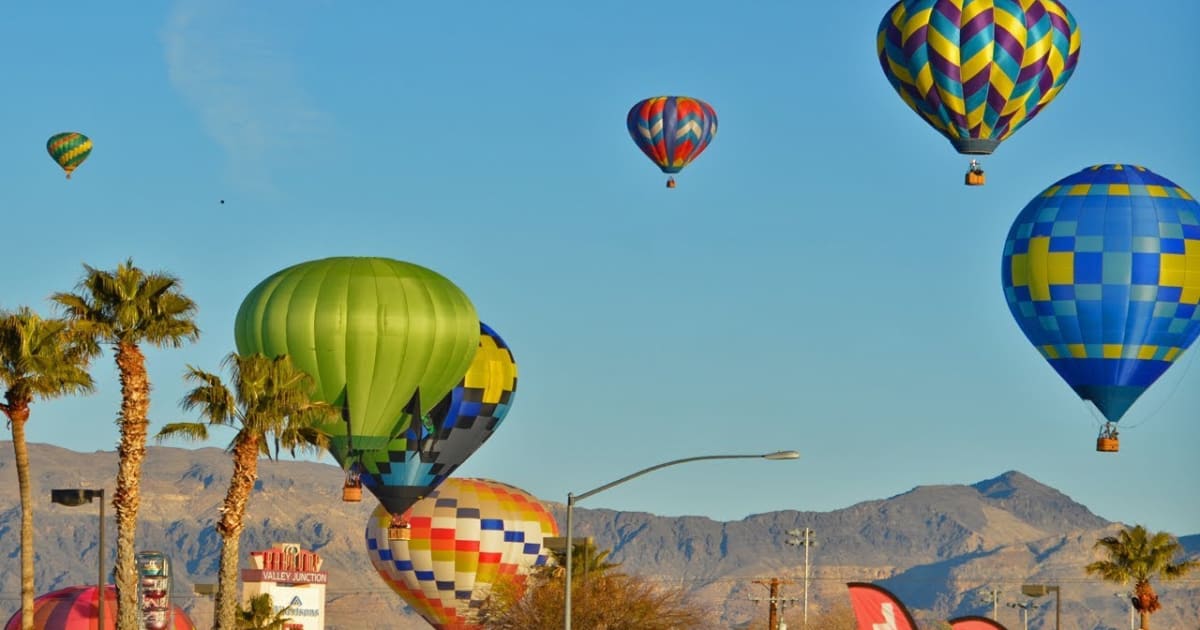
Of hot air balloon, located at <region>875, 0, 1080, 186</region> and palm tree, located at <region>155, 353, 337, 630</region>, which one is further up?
hot air balloon, located at <region>875, 0, 1080, 186</region>

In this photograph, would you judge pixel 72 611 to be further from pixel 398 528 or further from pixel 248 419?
pixel 248 419

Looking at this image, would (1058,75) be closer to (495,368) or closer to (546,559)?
(495,368)

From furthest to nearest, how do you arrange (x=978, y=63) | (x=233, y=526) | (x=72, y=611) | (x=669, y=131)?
(x=669, y=131) < (x=72, y=611) < (x=978, y=63) < (x=233, y=526)

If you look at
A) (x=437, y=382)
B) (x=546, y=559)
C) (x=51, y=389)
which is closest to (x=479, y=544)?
(x=546, y=559)

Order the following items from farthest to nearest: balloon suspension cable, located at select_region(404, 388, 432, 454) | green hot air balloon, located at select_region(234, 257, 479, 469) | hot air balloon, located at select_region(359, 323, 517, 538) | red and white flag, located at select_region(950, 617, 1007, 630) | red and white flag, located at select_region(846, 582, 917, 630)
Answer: hot air balloon, located at select_region(359, 323, 517, 538)
balloon suspension cable, located at select_region(404, 388, 432, 454)
green hot air balloon, located at select_region(234, 257, 479, 469)
red and white flag, located at select_region(950, 617, 1007, 630)
red and white flag, located at select_region(846, 582, 917, 630)

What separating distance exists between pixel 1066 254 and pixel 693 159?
3690 cm

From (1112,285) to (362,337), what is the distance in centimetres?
3090

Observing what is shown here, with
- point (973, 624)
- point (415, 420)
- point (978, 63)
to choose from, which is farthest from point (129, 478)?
point (978, 63)

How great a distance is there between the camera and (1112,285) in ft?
307

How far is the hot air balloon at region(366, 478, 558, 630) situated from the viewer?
132875 millimetres

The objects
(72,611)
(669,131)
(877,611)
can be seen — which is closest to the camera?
(877,611)

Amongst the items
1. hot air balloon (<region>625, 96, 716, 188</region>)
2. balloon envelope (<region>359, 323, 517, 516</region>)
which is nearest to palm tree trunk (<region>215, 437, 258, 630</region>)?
balloon envelope (<region>359, 323, 517, 516</region>)

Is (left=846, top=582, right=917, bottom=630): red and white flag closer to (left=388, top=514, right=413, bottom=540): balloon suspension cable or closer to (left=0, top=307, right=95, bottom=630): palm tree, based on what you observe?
(left=0, top=307, right=95, bottom=630): palm tree

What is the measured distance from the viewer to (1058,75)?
9206 cm
